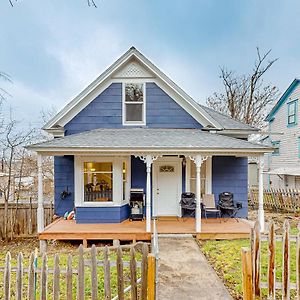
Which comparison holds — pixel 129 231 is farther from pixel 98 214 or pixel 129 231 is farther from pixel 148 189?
pixel 98 214

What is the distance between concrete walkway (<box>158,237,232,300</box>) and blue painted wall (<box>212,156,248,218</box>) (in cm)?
413

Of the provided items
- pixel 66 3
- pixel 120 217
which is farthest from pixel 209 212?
pixel 66 3

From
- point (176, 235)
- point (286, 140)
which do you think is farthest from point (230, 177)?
point (286, 140)

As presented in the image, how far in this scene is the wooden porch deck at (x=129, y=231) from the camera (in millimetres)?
8719

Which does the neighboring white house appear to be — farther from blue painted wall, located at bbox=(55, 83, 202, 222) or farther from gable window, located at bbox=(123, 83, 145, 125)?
gable window, located at bbox=(123, 83, 145, 125)

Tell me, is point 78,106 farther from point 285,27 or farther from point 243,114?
point 243,114

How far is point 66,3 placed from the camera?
3961mm

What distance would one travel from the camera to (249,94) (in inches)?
1209

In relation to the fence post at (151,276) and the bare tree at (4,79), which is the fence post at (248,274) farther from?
the bare tree at (4,79)

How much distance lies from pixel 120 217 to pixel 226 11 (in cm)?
778

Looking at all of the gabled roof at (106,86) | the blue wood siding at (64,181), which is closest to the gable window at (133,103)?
the gabled roof at (106,86)

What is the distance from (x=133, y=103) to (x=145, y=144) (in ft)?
9.55

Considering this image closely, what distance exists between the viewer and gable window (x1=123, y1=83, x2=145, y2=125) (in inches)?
446

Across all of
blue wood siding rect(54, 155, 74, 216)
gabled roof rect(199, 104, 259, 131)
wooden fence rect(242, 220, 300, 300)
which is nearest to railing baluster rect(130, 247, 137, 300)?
wooden fence rect(242, 220, 300, 300)
